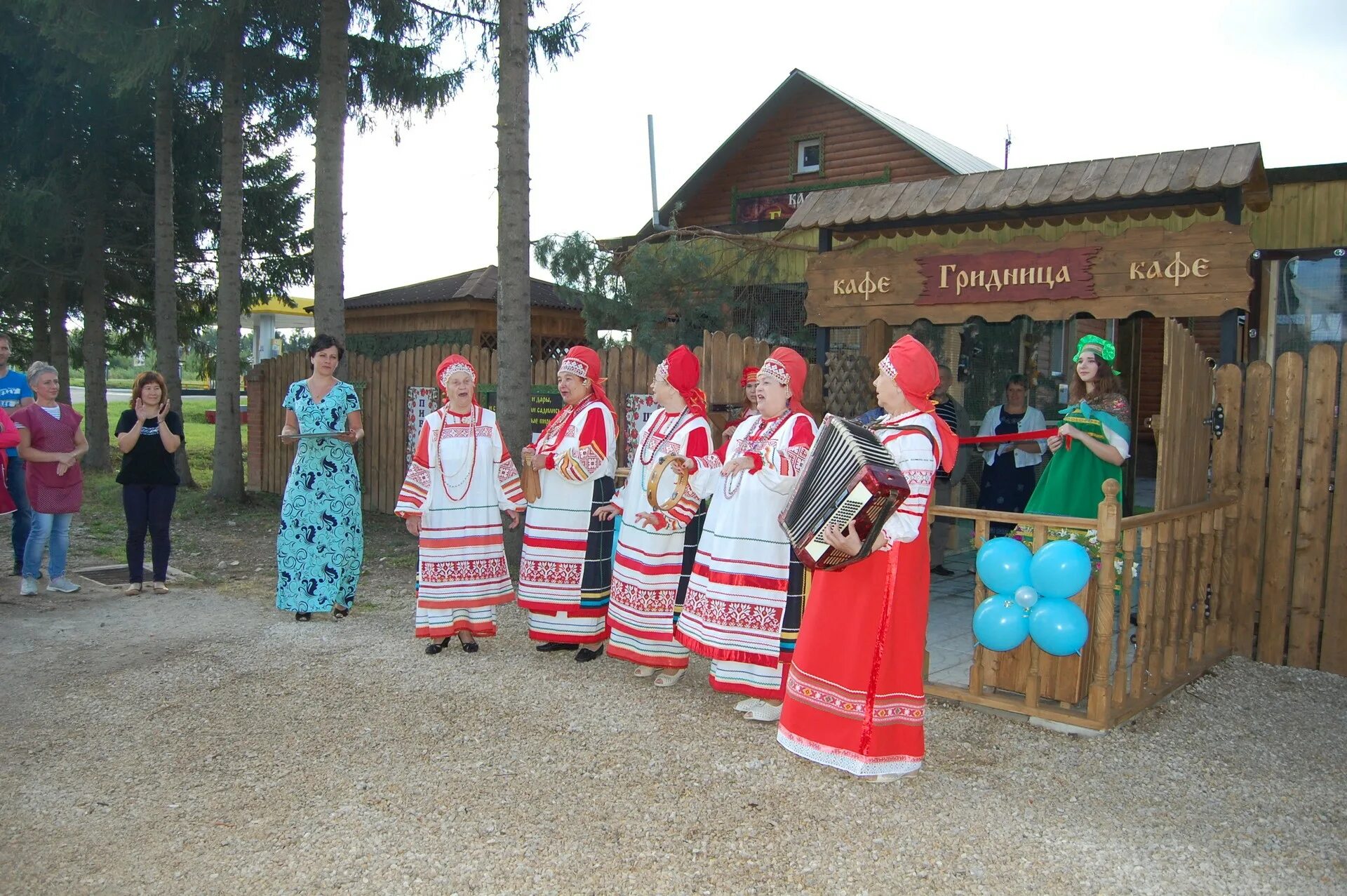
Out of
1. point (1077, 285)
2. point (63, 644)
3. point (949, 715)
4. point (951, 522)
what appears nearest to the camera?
point (949, 715)

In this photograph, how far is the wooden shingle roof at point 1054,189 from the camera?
557cm

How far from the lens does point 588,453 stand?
5887 mm

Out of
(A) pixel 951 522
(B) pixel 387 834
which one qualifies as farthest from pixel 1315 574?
(B) pixel 387 834

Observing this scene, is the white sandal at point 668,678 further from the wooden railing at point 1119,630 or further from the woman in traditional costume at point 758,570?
the wooden railing at point 1119,630

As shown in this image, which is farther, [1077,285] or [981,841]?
[1077,285]

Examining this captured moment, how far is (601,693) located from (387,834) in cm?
191

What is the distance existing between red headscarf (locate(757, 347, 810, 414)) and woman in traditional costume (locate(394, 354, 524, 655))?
2041 millimetres

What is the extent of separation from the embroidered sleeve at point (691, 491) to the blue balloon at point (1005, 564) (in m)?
1.55

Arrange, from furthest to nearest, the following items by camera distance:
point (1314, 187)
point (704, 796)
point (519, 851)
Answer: point (1314, 187) → point (704, 796) → point (519, 851)

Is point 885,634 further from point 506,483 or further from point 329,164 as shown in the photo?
point 329,164

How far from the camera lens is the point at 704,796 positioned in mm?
4117

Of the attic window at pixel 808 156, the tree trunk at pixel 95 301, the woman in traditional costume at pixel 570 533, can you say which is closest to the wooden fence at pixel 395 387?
the woman in traditional costume at pixel 570 533

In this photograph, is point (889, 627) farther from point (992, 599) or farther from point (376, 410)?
point (376, 410)

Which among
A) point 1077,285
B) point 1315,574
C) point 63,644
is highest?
point 1077,285
